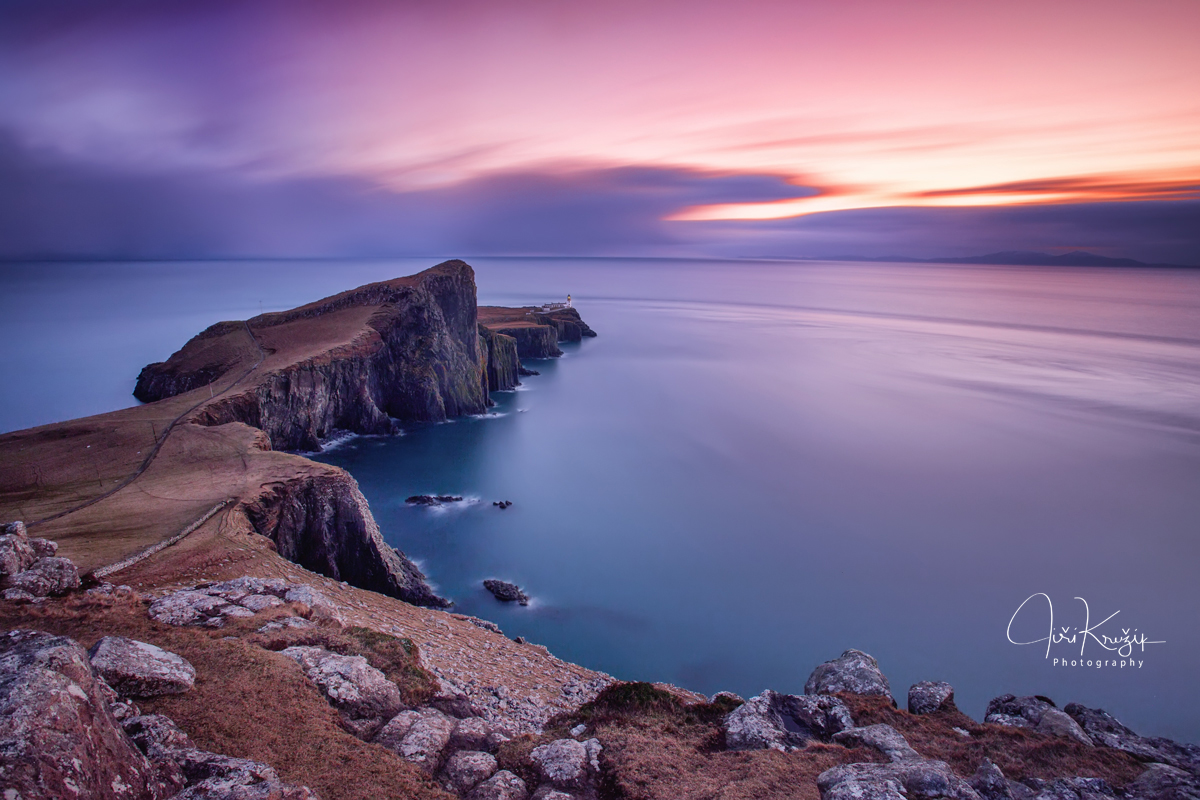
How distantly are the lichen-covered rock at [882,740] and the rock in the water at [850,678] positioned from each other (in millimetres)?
2523

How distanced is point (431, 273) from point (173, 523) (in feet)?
178

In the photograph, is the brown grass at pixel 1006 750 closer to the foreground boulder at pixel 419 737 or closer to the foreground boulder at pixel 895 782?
the foreground boulder at pixel 895 782

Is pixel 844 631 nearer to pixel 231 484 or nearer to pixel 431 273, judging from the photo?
pixel 231 484

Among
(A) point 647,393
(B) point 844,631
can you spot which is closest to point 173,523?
(B) point 844,631

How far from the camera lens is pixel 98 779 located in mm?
7434

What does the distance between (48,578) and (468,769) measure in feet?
37.8

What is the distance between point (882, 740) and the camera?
1405cm

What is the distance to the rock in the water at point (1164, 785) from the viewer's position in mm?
12039

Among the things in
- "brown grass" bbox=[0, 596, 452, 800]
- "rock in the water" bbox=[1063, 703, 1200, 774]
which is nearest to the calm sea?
"rock in the water" bbox=[1063, 703, 1200, 774]

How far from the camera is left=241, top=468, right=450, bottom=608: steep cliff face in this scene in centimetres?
2578

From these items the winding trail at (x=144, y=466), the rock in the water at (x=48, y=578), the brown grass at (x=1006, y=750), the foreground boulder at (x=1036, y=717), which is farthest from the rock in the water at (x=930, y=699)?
the winding trail at (x=144, y=466)

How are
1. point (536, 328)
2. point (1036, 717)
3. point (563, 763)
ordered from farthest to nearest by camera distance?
1. point (536, 328)
2. point (1036, 717)
3. point (563, 763)

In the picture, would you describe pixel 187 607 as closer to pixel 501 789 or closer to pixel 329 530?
pixel 501 789

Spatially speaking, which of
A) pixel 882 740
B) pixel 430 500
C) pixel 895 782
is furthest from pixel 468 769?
pixel 430 500
